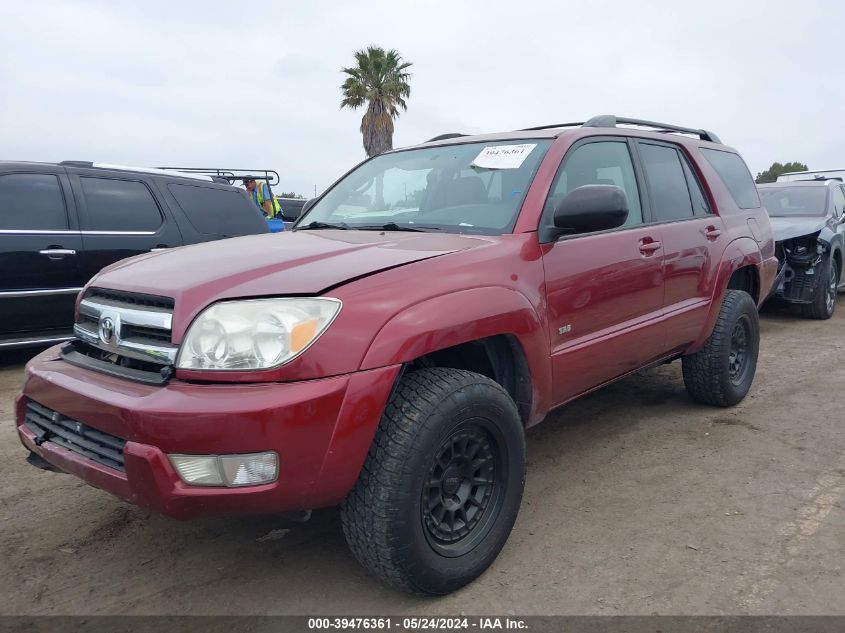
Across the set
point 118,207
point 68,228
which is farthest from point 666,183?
point 68,228

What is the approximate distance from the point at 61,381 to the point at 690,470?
2864 mm

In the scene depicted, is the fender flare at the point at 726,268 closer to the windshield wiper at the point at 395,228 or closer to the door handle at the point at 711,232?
the door handle at the point at 711,232

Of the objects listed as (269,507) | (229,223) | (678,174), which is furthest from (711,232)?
(229,223)

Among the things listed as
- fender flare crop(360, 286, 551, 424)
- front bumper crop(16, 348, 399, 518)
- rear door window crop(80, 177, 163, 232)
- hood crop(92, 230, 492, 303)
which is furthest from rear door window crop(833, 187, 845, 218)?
front bumper crop(16, 348, 399, 518)

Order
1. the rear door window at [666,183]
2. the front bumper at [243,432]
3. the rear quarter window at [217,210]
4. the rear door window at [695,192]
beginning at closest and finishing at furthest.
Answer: the front bumper at [243,432]
the rear door window at [666,183]
the rear door window at [695,192]
the rear quarter window at [217,210]

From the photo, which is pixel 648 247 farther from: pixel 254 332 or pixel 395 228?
pixel 254 332

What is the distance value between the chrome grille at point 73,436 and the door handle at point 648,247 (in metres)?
2.49

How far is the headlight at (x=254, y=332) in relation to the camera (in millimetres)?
1990

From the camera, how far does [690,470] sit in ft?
11.0

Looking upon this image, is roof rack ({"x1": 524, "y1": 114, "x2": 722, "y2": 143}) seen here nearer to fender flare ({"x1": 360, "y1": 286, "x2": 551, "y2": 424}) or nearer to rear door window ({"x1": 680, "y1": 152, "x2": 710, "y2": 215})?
rear door window ({"x1": 680, "y1": 152, "x2": 710, "y2": 215})

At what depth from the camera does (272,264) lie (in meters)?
2.30

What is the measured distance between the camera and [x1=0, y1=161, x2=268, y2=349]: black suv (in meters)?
5.09

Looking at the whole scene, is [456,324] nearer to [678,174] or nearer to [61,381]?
[61,381]

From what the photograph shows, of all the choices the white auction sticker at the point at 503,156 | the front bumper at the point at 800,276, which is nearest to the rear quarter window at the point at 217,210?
the white auction sticker at the point at 503,156
